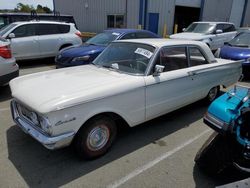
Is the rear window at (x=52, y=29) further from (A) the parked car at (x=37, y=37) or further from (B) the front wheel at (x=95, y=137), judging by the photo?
(B) the front wheel at (x=95, y=137)

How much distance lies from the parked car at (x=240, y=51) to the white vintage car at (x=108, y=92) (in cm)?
324

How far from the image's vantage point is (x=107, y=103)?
10.0 ft

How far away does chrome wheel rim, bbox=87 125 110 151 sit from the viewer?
3075mm

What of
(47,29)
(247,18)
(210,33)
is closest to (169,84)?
(47,29)

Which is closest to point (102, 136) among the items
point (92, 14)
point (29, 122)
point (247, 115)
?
point (29, 122)

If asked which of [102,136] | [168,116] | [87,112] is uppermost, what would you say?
[87,112]

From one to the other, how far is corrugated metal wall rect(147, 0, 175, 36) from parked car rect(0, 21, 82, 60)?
Answer: 9.11 meters

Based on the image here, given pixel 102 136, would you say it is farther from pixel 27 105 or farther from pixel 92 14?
pixel 92 14

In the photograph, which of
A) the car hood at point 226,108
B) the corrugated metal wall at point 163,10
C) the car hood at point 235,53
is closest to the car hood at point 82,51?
the car hood at point 235,53

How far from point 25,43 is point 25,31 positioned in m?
0.53

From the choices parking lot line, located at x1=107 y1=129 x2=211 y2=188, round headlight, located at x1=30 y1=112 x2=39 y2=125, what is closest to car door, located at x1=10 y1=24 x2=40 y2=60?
round headlight, located at x1=30 y1=112 x2=39 y2=125

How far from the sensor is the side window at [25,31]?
8.62 m

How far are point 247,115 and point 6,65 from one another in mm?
5133

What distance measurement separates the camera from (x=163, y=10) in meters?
17.8
